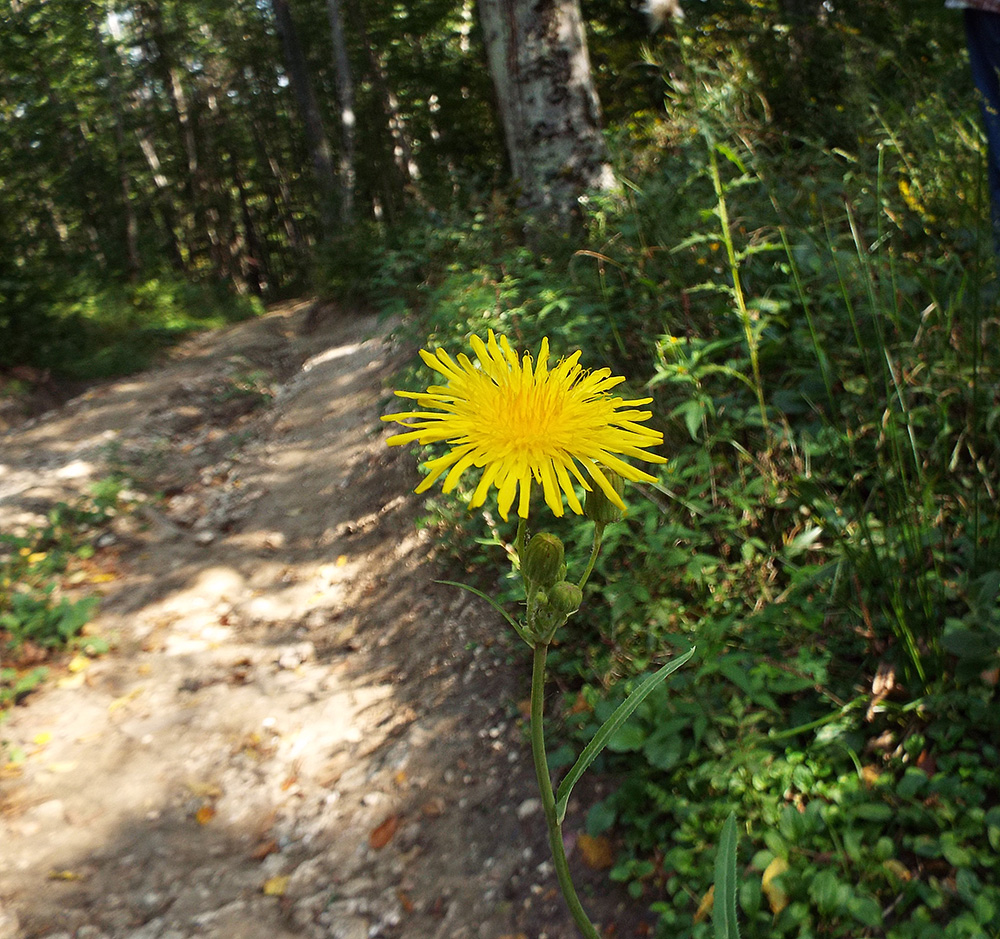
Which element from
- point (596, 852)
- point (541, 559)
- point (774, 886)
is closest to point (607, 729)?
point (541, 559)

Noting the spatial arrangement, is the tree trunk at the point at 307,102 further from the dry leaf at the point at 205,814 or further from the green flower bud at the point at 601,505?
the green flower bud at the point at 601,505

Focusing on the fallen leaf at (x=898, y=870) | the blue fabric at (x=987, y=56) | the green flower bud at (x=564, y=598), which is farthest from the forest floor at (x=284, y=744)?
the blue fabric at (x=987, y=56)

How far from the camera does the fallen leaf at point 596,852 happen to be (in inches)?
86.7

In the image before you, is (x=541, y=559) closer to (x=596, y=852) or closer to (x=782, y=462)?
(x=596, y=852)

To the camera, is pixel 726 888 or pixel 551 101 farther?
pixel 551 101

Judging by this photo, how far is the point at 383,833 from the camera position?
2.59 meters

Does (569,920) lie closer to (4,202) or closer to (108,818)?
(108,818)

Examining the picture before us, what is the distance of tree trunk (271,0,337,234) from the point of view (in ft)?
43.8

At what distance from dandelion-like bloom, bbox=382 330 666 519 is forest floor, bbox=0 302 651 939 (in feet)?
5.51

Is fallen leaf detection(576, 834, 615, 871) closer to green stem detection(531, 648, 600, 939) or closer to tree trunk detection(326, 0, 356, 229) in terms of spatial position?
green stem detection(531, 648, 600, 939)

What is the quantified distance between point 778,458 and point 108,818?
2816mm

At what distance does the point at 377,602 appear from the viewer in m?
3.90

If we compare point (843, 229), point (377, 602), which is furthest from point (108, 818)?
point (843, 229)

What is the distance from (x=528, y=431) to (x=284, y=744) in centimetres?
263
